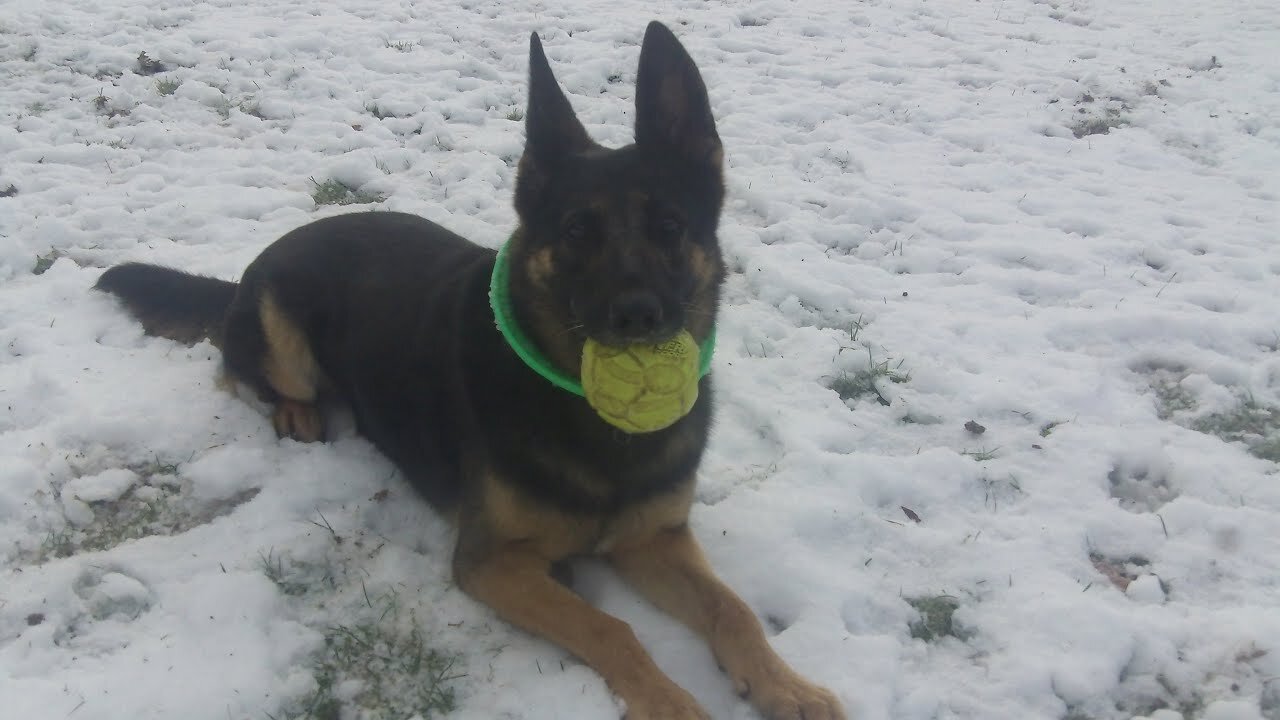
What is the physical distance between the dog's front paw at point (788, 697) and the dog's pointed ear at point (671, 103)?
76.6 inches

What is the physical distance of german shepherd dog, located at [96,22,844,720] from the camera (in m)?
2.83

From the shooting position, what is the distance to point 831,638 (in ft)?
9.92

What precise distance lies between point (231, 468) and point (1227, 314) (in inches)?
218

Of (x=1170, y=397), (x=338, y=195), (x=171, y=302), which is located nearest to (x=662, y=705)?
(x=1170, y=397)

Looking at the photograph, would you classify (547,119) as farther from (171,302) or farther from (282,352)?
(171,302)

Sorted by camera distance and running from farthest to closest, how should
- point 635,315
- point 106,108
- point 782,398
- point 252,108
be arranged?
point 252,108 < point 106,108 < point 782,398 < point 635,315

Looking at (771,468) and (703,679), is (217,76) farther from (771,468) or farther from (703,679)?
(703,679)

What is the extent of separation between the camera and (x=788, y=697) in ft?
8.93

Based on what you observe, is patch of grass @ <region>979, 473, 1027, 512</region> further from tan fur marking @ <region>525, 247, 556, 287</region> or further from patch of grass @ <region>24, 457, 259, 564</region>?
patch of grass @ <region>24, 457, 259, 564</region>

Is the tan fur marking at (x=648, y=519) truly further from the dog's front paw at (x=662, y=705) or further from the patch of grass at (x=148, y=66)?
the patch of grass at (x=148, y=66)

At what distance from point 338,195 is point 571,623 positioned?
4231 mm

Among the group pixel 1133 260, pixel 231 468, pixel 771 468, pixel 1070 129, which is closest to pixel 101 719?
pixel 231 468

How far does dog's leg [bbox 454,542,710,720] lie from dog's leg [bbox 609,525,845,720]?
0.23 m

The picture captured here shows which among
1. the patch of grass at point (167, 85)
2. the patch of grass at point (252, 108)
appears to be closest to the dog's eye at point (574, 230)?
the patch of grass at point (252, 108)
